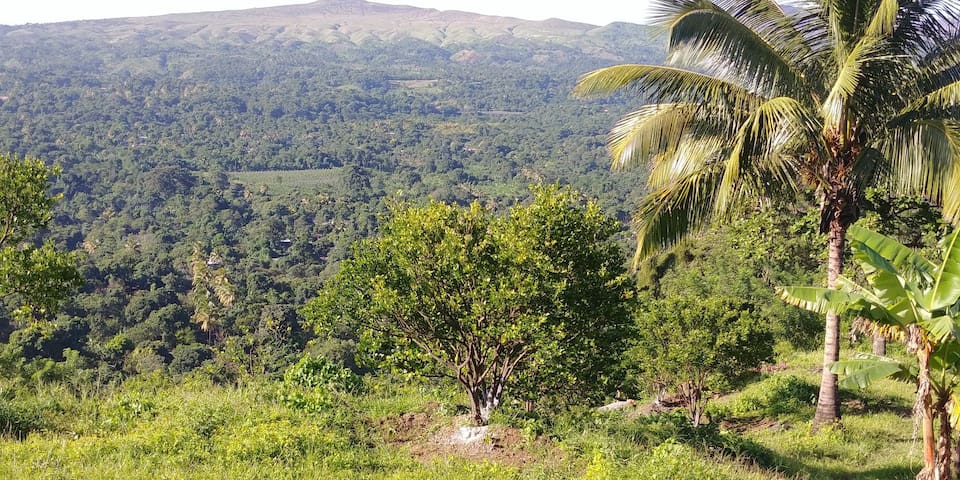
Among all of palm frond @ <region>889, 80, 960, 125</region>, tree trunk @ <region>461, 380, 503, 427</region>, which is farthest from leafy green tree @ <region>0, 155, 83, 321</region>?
palm frond @ <region>889, 80, 960, 125</region>

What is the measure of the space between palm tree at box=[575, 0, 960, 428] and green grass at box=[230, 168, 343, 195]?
109265 millimetres

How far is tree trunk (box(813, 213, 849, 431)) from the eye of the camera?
861cm

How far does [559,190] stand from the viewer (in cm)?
789

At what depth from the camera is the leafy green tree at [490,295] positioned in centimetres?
729

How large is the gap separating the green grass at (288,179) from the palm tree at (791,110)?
109 metres

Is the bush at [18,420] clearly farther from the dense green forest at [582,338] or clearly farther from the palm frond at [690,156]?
the palm frond at [690,156]

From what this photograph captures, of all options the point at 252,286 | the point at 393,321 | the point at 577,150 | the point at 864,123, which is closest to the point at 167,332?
the point at 252,286

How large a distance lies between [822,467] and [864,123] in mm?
3845

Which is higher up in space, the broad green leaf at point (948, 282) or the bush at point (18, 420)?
the broad green leaf at point (948, 282)


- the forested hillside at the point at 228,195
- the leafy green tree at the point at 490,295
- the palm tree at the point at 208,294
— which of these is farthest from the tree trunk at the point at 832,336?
the palm tree at the point at 208,294

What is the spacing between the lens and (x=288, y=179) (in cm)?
13175

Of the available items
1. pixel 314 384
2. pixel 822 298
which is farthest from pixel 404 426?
pixel 822 298

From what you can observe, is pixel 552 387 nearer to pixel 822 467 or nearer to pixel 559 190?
pixel 559 190

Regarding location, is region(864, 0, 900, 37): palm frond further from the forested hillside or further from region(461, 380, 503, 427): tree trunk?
region(461, 380, 503, 427): tree trunk
